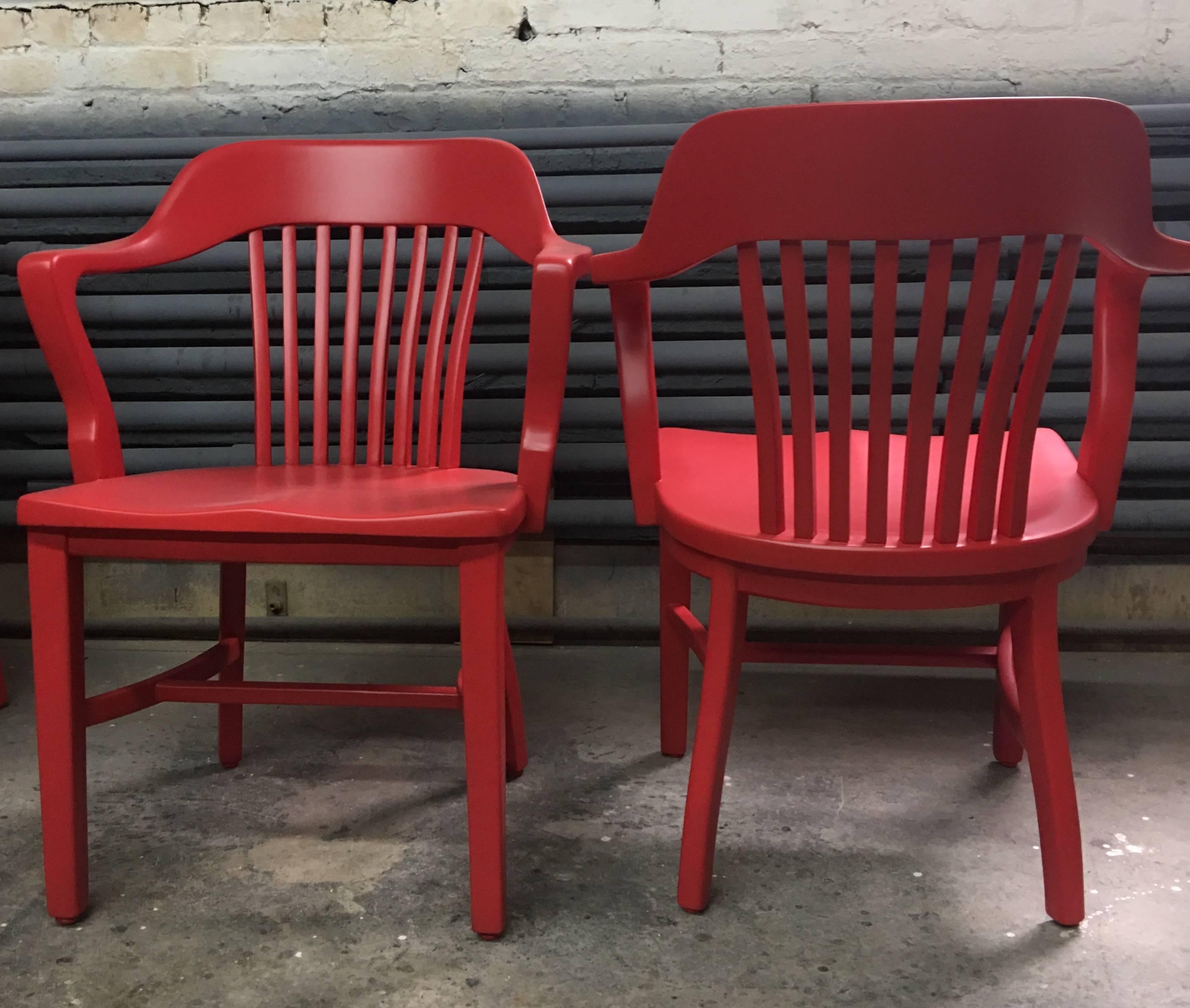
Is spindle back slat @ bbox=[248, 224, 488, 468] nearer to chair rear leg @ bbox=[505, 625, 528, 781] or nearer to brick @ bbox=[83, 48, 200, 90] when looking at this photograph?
chair rear leg @ bbox=[505, 625, 528, 781]

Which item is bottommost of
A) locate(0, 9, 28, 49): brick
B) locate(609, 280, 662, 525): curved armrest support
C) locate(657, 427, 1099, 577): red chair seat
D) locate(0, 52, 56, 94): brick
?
locate(657, 427, 1099, 577): red chair seat

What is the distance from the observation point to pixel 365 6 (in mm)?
2148

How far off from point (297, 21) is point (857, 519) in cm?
160

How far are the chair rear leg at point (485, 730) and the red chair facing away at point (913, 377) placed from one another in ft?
0.76

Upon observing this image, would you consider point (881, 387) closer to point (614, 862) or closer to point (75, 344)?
point (614, 862)

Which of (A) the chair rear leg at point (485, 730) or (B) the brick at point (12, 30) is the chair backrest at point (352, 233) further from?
(B) the brick at point (12, 30)

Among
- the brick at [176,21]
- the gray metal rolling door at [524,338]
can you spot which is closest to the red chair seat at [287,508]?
the gray metal rolling door at [524,338]

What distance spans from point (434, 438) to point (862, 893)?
2.90 ft

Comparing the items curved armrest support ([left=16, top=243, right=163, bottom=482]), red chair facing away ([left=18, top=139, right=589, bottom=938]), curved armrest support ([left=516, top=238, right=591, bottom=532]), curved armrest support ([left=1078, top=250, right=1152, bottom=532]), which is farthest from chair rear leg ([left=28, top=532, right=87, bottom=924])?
curved armrest support ([left=1078, top=250, right=1152, bottom=532])

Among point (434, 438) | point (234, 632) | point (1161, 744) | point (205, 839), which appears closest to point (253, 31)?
point (434, 438)

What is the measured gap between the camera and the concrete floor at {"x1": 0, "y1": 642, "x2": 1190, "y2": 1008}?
3.97 ft

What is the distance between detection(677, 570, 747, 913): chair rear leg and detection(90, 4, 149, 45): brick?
1.74 metres

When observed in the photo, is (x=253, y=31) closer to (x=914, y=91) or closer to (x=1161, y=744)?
(x=914, y=91)

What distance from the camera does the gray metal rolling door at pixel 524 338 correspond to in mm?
2084
